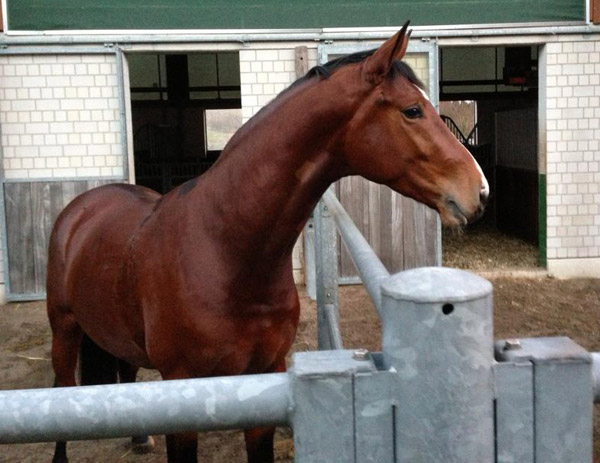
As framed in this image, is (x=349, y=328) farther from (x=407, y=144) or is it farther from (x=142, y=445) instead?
(x=407, y=144)

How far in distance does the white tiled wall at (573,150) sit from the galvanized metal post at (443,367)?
700cm

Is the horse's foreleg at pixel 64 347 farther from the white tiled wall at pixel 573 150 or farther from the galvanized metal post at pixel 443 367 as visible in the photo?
the white tiled wall at pixel 573 150

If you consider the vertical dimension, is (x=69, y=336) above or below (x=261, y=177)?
below

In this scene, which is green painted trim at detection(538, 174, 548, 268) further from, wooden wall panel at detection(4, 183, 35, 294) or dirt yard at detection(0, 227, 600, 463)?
wooden wall panel at detection(4, 183, 35, 294)

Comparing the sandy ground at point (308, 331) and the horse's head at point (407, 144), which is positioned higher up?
the horse's head at point (407, 144)

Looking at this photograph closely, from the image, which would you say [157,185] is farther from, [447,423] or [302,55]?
[447,423]

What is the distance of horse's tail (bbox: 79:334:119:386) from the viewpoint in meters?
3.28

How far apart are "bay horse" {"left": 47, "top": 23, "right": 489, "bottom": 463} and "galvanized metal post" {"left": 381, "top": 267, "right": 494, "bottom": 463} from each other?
127 centimetres

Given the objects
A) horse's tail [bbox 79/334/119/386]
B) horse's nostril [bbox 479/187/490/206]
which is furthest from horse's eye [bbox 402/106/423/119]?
horse's tail [bbox 79/334/119/386]

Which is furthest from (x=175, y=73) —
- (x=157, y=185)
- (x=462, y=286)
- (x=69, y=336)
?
(x=462, y=286)

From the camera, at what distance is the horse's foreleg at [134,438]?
3.48 m

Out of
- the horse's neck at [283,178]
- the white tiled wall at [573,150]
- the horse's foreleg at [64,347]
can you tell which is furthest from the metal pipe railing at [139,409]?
the white tiled wall at [573,150]

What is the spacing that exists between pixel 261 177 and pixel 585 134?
20.1 feet

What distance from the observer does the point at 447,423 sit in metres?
0.71
